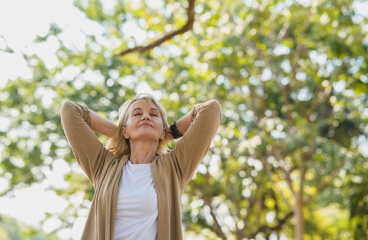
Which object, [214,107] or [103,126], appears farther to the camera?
[103,126]

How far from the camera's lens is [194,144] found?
1.87m

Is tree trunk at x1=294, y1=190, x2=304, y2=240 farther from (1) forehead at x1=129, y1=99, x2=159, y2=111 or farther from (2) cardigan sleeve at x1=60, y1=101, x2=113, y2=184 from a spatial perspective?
(2) cardigan sleeve at x1=60, y1=101, x2=113, y2=184

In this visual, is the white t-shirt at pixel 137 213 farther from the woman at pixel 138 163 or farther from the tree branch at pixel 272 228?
the tree branch at pixel 272 228

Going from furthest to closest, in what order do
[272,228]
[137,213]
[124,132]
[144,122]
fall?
1. [272,228]
2. [124,132]
3. [144,122]
4. [137,213]

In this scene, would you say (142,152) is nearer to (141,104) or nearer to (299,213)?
(141,104)

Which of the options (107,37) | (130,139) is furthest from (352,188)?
(130,139)

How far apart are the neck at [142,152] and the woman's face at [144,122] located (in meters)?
0.03

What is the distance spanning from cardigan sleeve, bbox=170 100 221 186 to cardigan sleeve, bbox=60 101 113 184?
42 cm

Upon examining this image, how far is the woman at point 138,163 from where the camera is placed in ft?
5.57

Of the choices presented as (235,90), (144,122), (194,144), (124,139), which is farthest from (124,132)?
(235,90)

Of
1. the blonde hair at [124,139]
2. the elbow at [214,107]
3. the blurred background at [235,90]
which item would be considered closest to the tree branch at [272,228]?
the blurred background at [235,90]

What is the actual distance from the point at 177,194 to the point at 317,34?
6359 mm

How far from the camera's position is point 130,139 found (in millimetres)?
2059

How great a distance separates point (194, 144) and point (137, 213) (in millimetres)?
452
